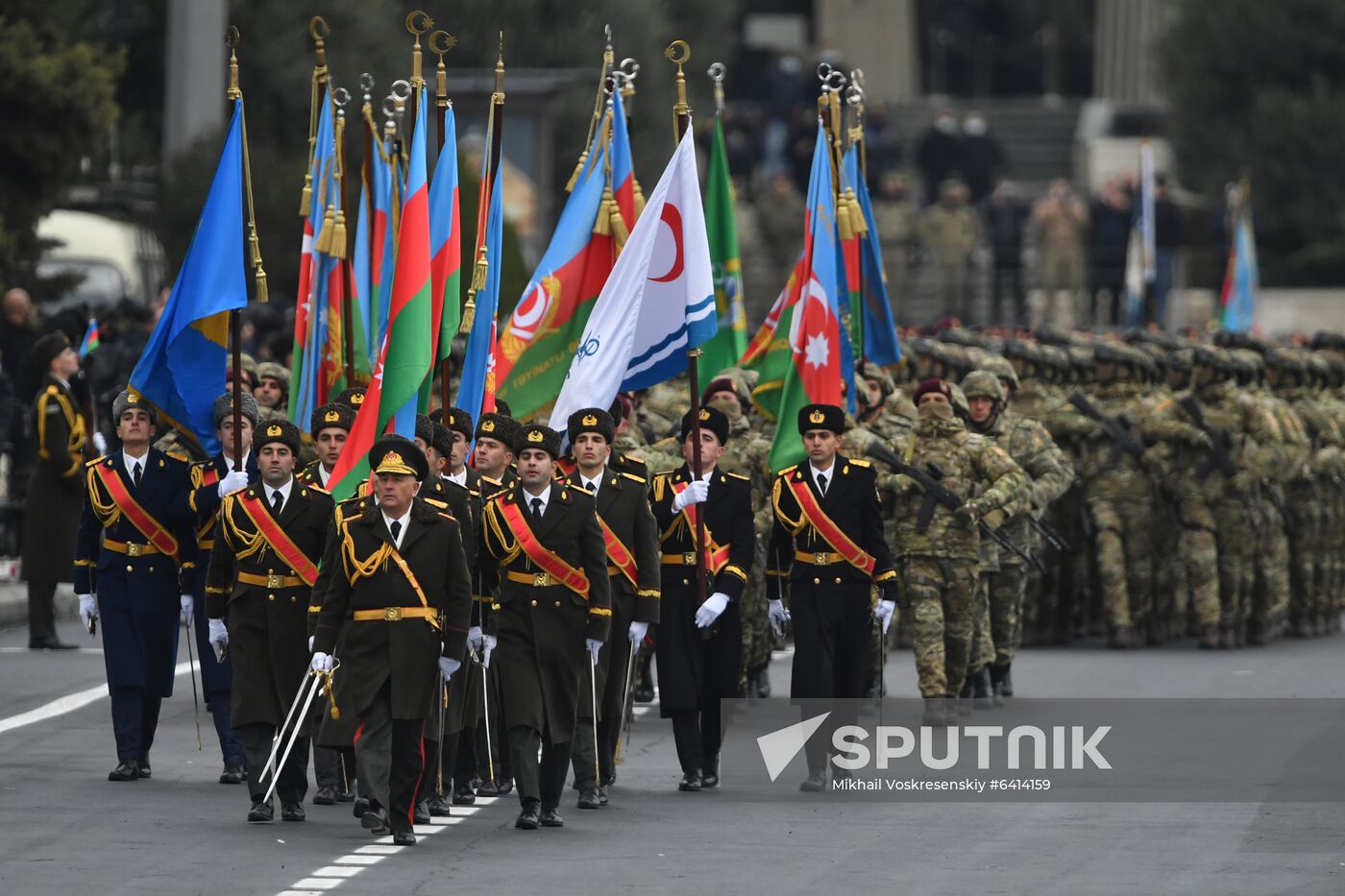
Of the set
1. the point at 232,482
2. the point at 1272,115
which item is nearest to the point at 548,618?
the point at 232,482

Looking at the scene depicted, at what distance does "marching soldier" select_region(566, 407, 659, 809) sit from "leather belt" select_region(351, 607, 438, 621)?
4.61 ft

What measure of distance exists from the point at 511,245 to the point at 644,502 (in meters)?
13.3

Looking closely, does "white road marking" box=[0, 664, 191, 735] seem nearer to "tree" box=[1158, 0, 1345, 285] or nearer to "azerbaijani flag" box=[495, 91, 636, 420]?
"azerbaijani flag" box=[495, 91, 636, 420]

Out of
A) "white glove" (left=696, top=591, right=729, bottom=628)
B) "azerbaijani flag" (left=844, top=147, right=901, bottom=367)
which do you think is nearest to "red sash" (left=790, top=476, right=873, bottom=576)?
"white glove" (left=696, top=591, right=729, bottom=628)

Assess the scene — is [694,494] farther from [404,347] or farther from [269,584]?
[269,584]

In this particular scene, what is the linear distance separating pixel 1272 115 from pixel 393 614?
33.0m

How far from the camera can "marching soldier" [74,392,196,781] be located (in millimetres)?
14258

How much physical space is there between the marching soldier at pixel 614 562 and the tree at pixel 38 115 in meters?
12.2

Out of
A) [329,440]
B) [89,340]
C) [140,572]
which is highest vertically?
[89,340]

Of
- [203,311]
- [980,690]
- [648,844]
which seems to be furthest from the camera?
[980,690]

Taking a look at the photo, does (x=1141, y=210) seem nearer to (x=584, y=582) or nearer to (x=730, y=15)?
(x=730, y=15)

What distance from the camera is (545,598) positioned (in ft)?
42.9

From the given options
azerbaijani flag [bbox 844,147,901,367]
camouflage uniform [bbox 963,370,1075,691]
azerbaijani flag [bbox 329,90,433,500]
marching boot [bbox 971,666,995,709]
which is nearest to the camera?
azerbaijani flag [bbox 329,90,433,500]

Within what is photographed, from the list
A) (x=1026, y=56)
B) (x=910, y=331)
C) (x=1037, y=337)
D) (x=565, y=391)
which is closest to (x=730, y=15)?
(x=1026, y=56)
